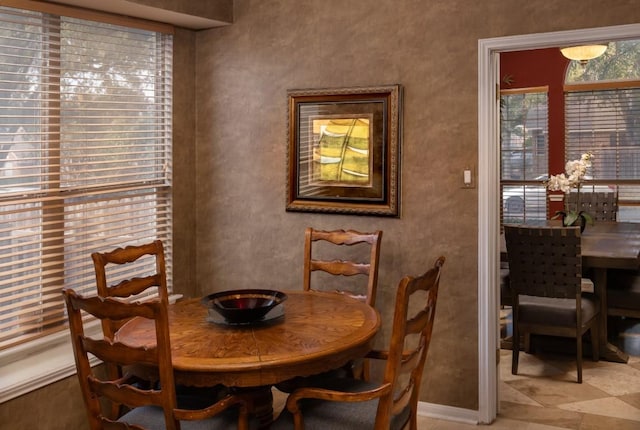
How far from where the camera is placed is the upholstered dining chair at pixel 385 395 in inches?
89.8

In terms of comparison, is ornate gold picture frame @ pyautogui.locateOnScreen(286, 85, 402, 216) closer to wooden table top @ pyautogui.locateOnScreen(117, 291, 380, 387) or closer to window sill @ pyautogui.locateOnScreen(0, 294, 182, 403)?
wooden table top @ pyautogui.locateOnScreen(117, 291, 380, 387)

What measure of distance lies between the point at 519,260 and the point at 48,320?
286 cm

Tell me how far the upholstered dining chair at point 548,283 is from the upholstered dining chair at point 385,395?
1.71 meters

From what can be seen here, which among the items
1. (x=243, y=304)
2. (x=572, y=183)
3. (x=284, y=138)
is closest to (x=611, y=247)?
(x=572, y=183)

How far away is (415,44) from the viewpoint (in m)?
3.67

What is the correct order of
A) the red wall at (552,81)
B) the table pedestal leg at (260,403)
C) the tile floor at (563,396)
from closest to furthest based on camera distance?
the table pedestal leg at (260,403) → the tile floor at (563,396) → the red wall at (552,81)

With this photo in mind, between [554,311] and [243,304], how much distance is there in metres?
2.31

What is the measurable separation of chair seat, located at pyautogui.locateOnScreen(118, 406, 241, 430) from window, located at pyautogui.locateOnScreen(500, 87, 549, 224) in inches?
223

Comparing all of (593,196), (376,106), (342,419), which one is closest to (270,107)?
(376,106)

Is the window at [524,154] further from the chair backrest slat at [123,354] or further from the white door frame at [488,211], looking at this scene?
the chair backrest slat at [123,354]

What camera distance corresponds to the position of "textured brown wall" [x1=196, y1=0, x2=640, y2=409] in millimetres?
3574

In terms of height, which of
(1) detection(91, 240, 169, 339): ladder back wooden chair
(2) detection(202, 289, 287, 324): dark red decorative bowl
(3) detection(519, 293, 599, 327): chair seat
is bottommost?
(3) detection(519, 293, 599, 327): chair seat

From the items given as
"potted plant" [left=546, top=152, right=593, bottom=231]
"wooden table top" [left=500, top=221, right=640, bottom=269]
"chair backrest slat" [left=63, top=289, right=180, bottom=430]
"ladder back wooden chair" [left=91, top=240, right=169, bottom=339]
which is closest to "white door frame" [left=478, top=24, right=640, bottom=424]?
"wooden table top" [left=500, top=221, right=640, bottom=269]

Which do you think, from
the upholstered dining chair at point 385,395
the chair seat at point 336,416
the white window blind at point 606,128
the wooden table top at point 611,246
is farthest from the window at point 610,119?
the chair seat at point 336,416
